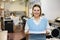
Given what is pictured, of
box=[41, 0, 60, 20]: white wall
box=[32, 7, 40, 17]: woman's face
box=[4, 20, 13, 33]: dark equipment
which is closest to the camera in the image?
box=[32, 7, 40, 17]: woman's face

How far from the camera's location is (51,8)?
17.8 ft

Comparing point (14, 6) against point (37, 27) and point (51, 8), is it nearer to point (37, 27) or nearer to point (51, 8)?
point (51, 8)

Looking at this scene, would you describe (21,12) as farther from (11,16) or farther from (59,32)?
(59,32)

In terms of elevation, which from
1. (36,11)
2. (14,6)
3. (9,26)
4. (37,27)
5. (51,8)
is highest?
(14,6)

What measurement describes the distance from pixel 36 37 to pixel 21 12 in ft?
21.5

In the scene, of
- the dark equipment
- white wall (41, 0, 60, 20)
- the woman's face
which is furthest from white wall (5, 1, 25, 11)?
the woman's face

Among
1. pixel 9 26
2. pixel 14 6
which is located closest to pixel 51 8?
pixel 9 26

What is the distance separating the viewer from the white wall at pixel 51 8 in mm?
5332

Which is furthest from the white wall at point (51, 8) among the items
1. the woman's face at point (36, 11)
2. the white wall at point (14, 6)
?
the white wall at point (14, 6)

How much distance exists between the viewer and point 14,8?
8.50 m

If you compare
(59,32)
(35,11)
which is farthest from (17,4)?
(35,11)

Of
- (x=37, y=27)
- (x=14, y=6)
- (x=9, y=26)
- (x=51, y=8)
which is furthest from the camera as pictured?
(x=14, y=6)

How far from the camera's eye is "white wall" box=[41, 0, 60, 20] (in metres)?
5.33

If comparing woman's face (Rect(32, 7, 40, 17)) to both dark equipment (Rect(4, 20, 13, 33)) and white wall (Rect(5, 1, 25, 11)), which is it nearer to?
dark equipment (Rect(4, 20, 13, 33))
